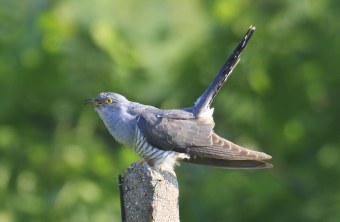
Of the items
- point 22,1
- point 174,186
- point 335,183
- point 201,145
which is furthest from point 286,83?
point 174,186

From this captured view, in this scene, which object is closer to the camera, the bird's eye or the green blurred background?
the bird's eye

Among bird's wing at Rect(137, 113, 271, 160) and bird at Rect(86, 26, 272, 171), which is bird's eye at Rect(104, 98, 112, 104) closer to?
bird at Rect(86, 26, 272, 171)

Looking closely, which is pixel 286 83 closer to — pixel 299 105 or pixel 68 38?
pixel 299 105

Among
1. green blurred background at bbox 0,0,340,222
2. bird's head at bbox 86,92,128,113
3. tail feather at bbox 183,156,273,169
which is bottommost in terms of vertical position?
tail feather at bbox 183,156,273,169

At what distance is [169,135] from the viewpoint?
4.62 meters

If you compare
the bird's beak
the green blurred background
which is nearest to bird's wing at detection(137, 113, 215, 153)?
the bird's beak

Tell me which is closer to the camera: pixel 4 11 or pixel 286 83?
pixel 4 11

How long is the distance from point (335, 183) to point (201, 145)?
248 inches

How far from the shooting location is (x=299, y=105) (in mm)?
10586

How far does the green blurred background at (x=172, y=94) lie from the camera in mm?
9898

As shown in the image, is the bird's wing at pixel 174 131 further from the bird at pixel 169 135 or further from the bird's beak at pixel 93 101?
the bird's beak at pixel 93 101

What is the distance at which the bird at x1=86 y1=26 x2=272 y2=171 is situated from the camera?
449 cm

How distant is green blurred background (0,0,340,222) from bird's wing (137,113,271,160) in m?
4.77

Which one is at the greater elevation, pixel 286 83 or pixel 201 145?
pixel 286 83
